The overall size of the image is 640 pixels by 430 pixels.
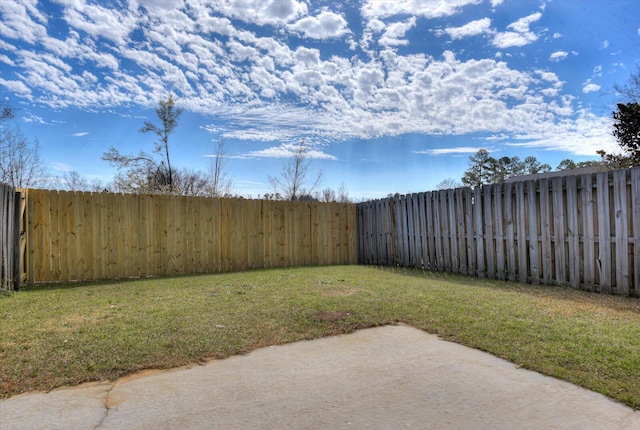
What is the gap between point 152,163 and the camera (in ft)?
52.9

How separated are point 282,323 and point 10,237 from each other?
5748 millimetres

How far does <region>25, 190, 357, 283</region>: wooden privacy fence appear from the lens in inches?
291

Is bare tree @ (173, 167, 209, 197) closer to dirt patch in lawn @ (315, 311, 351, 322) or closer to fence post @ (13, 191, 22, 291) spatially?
fence post @ (13, 191, 22, 291)

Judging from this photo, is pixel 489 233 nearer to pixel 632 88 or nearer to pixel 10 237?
pixel 632 88

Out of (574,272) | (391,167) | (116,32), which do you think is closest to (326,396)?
(574,272)

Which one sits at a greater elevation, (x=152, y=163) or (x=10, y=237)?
(x=152, y=163)

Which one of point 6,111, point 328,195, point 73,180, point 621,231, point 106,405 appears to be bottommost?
point 106,405

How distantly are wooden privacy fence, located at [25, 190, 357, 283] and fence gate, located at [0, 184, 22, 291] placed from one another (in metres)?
0.37

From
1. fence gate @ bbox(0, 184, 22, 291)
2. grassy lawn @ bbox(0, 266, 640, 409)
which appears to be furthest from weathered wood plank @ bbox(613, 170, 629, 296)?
fence gate @ bbox(0, 184, 22, 291)

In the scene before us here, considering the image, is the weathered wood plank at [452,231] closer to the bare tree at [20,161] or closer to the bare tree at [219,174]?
the bare tree at [219,174]

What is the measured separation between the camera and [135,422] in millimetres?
2115

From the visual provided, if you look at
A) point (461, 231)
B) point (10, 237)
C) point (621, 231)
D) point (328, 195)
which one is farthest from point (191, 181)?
point (621, 231)

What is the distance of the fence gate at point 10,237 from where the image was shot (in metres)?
6.08

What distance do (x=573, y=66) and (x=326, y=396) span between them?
1097cm
